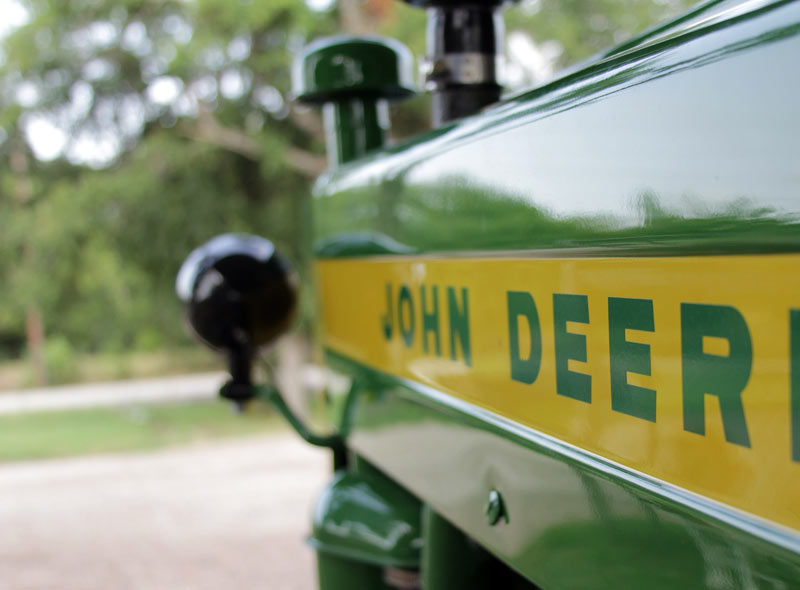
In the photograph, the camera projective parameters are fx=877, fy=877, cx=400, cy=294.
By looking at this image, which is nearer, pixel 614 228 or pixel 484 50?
pixel 614 228

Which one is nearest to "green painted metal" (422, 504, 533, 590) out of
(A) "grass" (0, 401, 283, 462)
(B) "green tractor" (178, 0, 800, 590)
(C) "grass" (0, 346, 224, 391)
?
(B) "green tractor" (178, 0, 800, 590)

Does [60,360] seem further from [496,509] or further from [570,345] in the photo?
[570,345]

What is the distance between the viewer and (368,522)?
146 cm

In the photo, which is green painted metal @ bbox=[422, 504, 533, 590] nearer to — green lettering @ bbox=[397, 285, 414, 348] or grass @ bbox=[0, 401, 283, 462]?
green lettering @ bbox=[397, 285, 414, 348]

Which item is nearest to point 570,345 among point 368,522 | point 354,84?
point 368,522

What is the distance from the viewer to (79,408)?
8383mm

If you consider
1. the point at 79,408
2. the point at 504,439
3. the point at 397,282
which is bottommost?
the point at 79,408

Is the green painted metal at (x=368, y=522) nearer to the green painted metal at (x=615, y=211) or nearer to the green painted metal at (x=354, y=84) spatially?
the green painted metal at (x=615, y=211)

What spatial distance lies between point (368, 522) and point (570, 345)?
2.59 feet

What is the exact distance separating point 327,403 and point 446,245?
809mm

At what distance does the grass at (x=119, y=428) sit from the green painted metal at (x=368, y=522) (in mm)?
4091

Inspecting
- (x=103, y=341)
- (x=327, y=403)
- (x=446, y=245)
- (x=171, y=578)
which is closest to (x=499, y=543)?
(x=446, y=245)

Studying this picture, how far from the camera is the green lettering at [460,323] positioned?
3.32 ft

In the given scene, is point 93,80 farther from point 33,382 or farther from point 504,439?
point 504,439
